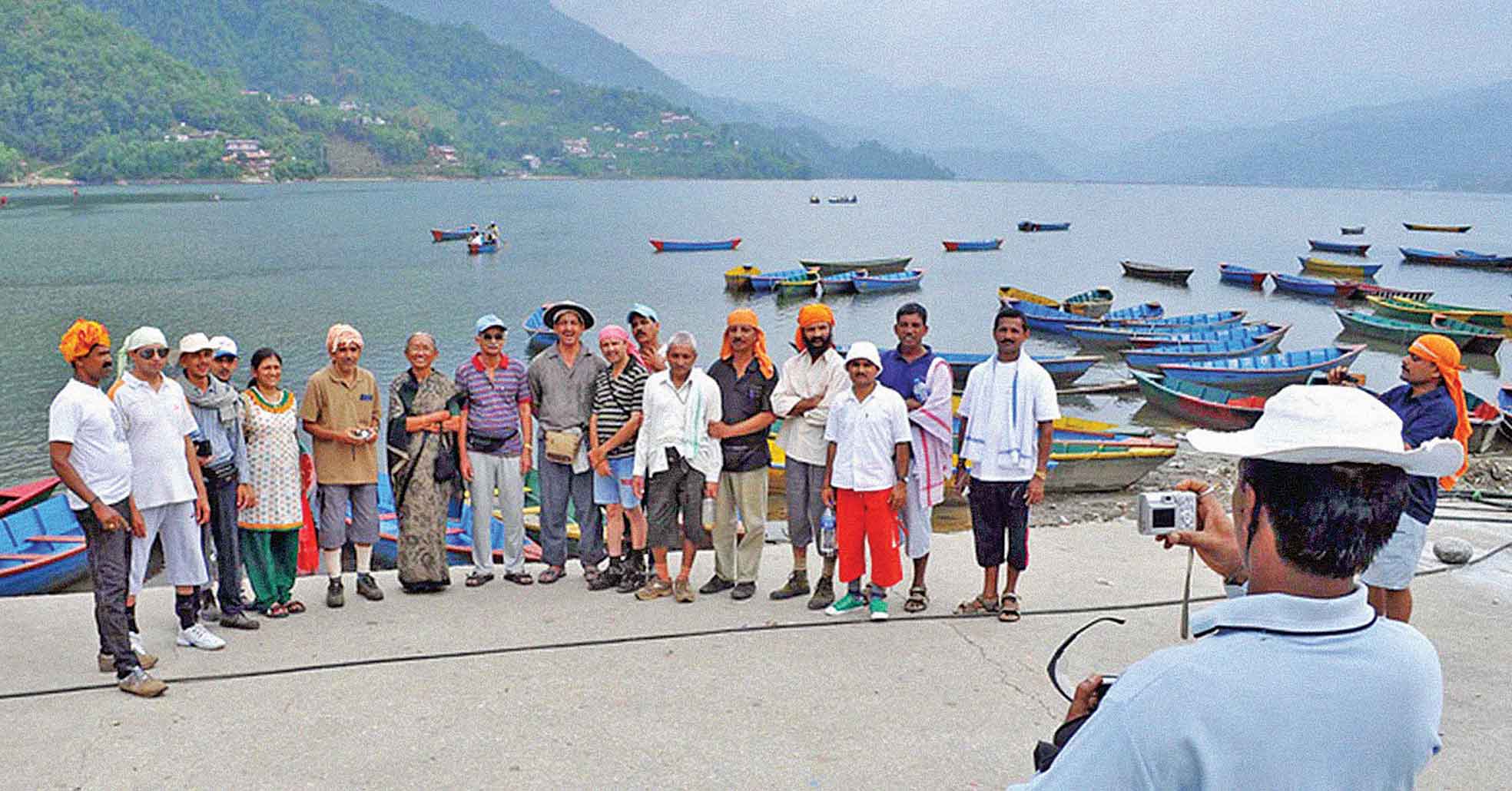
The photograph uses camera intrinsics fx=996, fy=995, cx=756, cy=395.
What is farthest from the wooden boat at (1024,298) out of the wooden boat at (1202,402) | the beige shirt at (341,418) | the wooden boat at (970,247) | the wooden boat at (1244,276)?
the beige shirt at (341,418)

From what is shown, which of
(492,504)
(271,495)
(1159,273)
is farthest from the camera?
(1159,273)

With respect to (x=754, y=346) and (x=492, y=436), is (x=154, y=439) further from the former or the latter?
(x=754, y=346)

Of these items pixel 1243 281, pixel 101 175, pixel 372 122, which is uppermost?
pixel 372 122

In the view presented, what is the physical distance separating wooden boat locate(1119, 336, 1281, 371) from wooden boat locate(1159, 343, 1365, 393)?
87cm

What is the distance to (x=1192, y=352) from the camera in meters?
22.8

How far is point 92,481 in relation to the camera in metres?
4.53

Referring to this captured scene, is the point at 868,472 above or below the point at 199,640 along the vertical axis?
above

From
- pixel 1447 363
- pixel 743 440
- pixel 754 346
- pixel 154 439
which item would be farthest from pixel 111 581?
pixel 1447 363

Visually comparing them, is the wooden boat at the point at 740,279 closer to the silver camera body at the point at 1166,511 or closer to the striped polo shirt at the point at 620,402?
the striped polo shirt at the point at 620,402

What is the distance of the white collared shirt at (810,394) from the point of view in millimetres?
5770

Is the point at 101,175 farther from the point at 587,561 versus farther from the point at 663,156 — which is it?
the point at 587,561

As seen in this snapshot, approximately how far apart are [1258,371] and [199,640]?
19.3m

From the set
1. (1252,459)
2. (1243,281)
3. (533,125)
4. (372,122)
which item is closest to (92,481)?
(1252,459)

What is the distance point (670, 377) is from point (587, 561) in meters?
1.41
